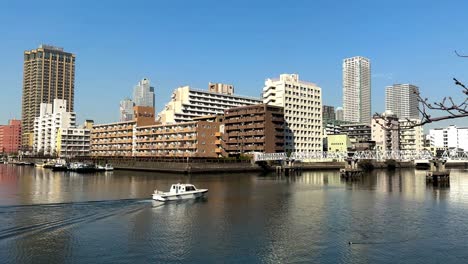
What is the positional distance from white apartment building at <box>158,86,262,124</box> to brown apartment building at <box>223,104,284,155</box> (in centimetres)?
3963

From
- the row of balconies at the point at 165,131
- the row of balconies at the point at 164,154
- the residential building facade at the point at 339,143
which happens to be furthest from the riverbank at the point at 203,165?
the residential building facade at the point at 339,143

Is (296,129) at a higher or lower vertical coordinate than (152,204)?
higher

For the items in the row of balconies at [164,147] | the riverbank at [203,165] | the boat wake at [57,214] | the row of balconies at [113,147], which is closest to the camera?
the boat wake at [57,214]

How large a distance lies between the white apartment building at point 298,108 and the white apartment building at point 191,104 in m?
36.6

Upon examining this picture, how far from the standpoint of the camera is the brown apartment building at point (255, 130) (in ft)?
443

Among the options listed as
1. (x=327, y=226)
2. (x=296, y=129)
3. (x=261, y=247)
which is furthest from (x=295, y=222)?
(x=296, y=129)

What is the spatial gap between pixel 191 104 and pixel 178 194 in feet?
426

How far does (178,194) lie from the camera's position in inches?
2128

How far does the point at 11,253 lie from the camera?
90.0 ft

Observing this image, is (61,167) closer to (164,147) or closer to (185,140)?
(164,147)

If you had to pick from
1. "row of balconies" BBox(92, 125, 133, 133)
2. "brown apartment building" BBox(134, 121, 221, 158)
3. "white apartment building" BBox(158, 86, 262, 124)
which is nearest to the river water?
"brown apartment building" BBox(134, 121, 221, 158)

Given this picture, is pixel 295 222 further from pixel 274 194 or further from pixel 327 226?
pixel 274 194

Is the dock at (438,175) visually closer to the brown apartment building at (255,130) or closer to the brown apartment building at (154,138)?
the brown apartment building at (255,130)

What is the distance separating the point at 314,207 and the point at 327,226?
12.0 meters
